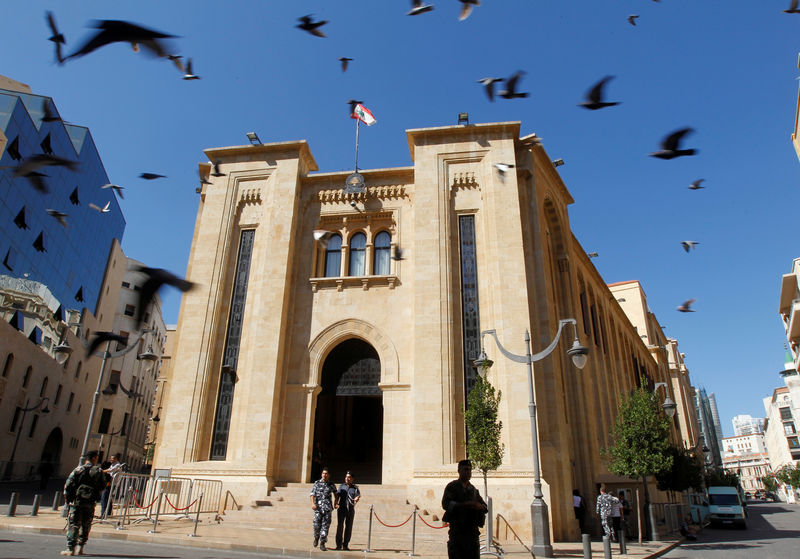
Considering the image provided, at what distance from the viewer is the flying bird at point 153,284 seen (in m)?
7.50

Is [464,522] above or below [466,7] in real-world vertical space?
below

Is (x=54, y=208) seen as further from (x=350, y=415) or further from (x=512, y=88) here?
(x=512, y=88)

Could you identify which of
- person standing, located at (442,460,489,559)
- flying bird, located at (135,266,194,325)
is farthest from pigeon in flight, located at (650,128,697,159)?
flying bird, located at (135,266,194,325)

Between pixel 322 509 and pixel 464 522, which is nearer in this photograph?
pixel 464 522

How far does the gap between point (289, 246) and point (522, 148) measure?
1061cm

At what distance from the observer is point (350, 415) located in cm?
2555

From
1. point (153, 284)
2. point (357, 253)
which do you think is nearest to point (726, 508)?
point (357, 253)

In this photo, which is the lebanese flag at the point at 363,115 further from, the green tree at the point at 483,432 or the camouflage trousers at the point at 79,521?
the camouflage trousers at the point at 79,521

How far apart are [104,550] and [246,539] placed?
11.0 ft

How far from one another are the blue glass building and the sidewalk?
18.0m

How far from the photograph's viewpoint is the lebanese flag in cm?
2320

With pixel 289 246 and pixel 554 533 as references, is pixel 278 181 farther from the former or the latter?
pixel 554 533

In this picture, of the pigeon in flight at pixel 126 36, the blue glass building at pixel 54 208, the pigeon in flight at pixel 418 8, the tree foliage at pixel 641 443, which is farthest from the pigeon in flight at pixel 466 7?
the blue glass building at pixel 54 208

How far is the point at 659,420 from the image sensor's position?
1925cm
